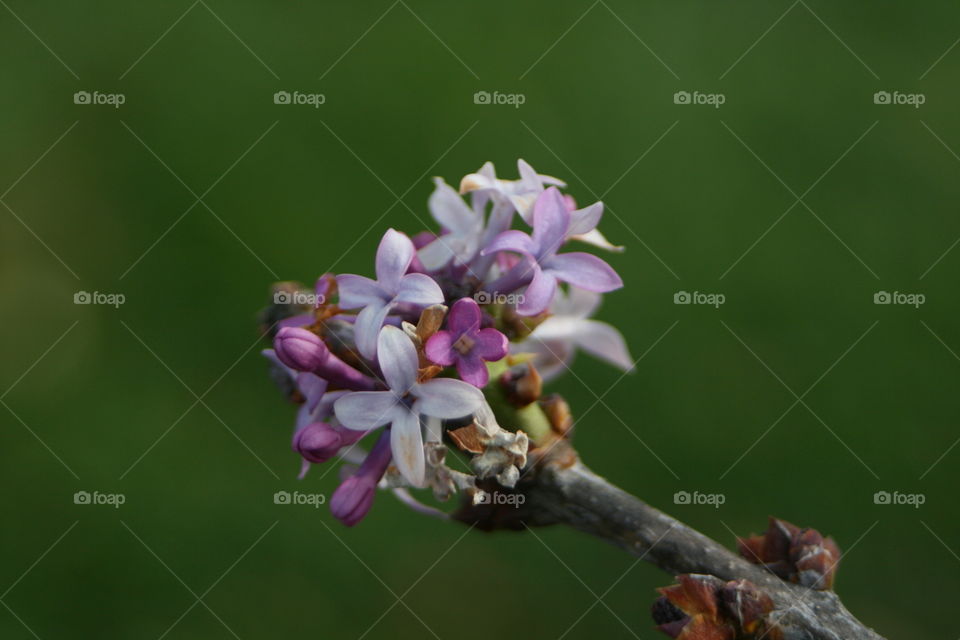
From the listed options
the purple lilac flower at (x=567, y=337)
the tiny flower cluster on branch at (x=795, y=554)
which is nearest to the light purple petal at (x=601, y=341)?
the purple lilac flower at (x=567, y=337)

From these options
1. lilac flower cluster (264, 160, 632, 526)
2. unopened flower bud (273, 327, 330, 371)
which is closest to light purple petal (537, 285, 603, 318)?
lilac flower cluster (264, 160, 632, 526)

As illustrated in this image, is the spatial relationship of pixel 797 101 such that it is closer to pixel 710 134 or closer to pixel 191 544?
pixel 710 134

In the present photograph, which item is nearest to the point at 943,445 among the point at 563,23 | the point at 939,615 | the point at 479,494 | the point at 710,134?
the point at 939,615

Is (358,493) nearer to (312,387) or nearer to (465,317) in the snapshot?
(312,387)

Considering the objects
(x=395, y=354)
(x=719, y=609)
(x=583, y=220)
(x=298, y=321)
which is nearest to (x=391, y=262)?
(x=395, y=354)

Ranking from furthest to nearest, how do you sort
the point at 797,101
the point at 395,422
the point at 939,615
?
the point at 797,101, the point at 939,615, the point at 395,422

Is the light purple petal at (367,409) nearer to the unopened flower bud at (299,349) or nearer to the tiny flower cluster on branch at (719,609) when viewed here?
the unopened flower bud at (299,349)
